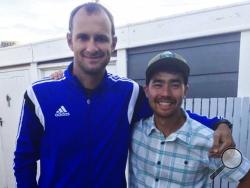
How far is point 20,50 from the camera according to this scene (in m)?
4.89

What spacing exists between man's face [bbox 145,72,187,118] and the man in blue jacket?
242mm

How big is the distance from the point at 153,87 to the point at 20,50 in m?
4.02

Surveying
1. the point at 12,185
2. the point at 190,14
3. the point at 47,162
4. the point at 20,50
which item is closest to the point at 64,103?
the point at 47,162

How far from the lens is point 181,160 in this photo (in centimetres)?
152

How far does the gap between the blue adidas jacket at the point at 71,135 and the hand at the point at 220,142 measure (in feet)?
0.44

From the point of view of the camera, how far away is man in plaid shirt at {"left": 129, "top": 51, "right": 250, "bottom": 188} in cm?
150

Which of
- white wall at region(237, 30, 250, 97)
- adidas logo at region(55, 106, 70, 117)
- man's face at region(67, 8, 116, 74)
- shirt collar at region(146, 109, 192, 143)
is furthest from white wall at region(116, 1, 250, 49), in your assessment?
adidas logo at region(55, 106, 70, 117)

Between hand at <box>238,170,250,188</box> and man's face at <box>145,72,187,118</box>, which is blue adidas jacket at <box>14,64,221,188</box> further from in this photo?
hand at <box>238,170,250,188</box>

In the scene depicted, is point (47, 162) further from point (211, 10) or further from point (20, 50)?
point (20, 50)

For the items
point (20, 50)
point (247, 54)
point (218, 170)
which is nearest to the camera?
point (218, 170)

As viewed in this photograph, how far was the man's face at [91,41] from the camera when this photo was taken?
1562mm

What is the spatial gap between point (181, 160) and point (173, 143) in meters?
0.11

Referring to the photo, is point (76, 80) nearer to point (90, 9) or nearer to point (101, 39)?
point (101, 39)

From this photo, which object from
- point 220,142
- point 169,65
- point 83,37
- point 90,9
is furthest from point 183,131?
point 90,9
